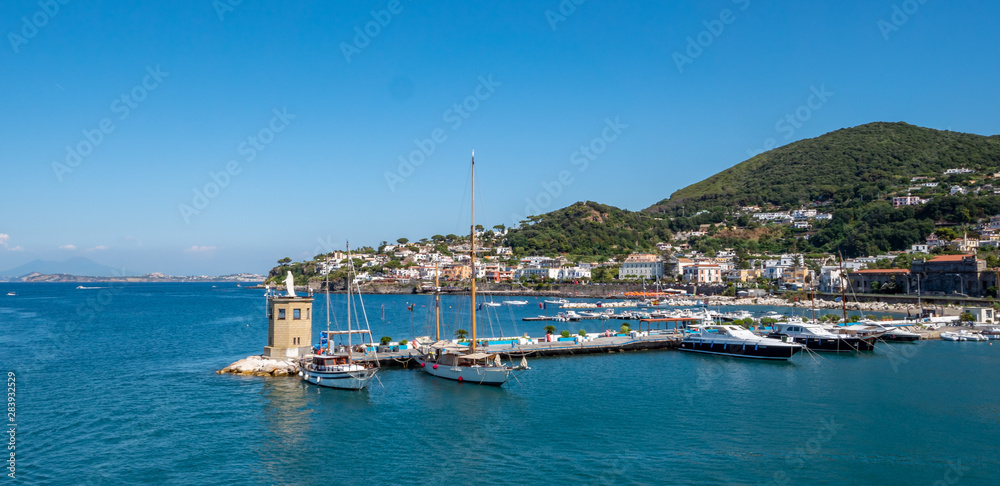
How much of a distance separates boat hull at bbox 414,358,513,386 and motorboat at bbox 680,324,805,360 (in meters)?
16.1

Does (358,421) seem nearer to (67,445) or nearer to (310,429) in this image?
(310,429)

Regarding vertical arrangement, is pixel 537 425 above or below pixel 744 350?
below

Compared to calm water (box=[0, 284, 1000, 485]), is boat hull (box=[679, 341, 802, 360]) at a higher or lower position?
higher

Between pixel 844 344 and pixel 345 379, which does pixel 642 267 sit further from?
pixel 345 379

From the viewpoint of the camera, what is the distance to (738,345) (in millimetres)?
38219

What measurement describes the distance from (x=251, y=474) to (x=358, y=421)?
5442 mm

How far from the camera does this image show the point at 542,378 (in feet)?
100

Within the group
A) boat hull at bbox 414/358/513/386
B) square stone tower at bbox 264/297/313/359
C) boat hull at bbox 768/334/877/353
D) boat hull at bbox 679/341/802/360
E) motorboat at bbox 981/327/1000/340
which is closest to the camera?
boat hull at bbox 414/358/513/386

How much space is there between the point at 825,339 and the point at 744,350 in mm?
6385

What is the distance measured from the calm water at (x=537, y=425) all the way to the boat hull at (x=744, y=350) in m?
1.14

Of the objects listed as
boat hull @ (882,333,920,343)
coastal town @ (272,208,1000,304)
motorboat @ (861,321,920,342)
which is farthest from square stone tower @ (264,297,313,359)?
coastal town @ (272,208,1000,304)

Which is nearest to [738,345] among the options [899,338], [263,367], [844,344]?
[844,344]

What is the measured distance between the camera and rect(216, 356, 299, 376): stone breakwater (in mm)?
29938

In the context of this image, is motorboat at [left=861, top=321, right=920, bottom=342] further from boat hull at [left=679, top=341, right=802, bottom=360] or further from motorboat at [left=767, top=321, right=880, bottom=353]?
boat hull at [left=679, top=341, right=802, bottom=360]
